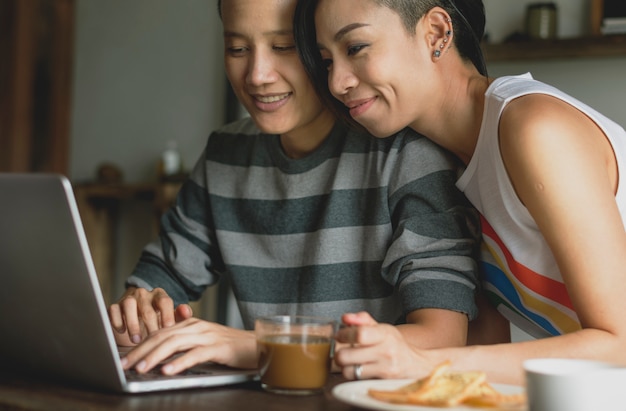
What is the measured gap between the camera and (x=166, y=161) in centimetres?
399

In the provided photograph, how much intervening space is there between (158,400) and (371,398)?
24 cm

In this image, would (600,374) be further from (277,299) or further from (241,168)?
(241,168)

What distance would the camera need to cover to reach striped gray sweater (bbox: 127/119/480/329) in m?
1.46

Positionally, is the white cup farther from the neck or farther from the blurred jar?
the blurred jar

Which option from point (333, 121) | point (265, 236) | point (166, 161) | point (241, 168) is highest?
point (333, 121)

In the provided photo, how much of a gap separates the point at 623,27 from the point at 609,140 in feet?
6.27

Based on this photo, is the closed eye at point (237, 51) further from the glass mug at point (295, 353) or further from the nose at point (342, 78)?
the glass mug at point (295, 353)

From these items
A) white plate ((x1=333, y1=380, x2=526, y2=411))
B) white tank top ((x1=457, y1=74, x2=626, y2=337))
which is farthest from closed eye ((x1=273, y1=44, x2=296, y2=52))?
white plate ((x1=333, y1=380, x2=526, y2=411))

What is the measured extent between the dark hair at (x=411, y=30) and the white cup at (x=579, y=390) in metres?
0.80

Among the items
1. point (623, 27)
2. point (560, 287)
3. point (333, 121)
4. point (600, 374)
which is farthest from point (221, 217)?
point (623, 27)

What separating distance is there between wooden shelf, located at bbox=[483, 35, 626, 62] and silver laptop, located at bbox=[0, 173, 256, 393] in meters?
2.18

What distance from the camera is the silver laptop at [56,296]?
0.92 metres

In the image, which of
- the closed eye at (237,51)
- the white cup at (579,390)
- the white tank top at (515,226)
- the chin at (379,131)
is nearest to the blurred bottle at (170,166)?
the closed eye at (237,51)

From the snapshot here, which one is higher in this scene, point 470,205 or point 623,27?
point 623,27
